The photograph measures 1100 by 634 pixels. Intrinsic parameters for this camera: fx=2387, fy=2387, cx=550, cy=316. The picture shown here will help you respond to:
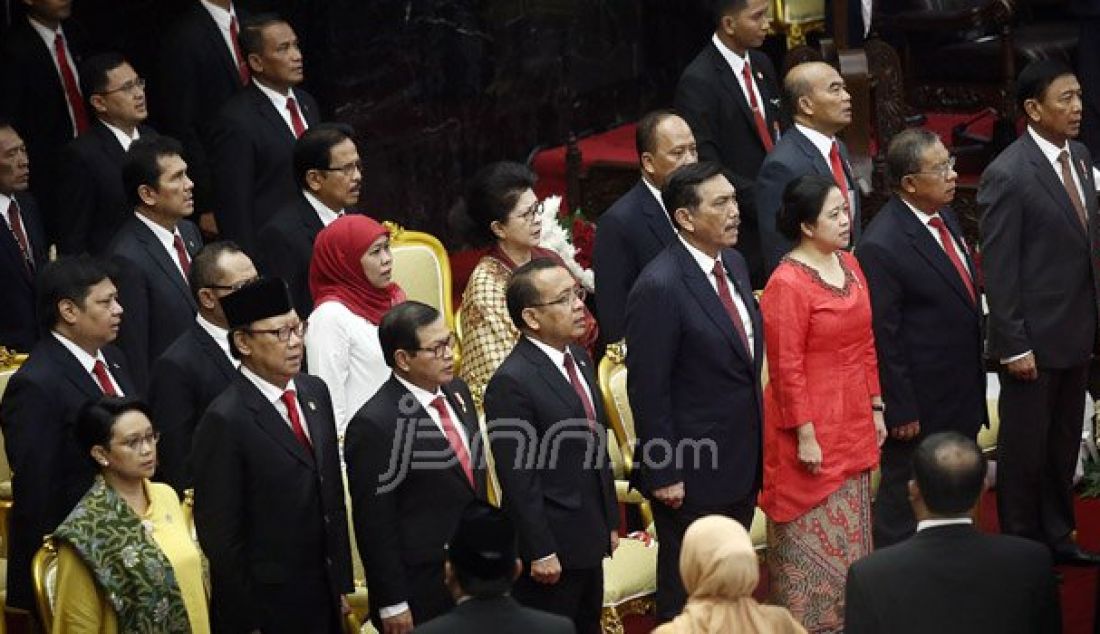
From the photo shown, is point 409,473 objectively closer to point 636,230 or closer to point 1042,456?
point 636,230

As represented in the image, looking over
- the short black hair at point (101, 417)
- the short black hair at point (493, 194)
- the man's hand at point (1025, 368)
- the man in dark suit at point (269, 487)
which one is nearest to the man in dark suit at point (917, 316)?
the man's hand at point (1025, 368)

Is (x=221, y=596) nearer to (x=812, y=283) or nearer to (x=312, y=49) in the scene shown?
(x=812, y=283)

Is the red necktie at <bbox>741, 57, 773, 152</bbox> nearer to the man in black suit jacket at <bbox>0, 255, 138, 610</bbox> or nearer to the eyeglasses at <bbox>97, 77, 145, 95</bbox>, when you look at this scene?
the eyeglasses at <bbox>97, 77, 145, 95</bbox>

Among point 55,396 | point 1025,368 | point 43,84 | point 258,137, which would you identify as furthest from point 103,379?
point 1025,368

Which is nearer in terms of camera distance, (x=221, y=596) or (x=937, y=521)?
(x=937, y=521)

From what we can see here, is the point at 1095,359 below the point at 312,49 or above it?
below

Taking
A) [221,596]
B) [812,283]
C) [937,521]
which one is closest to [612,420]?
[812,283]

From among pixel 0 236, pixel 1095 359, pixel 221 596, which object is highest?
pixel 0 236

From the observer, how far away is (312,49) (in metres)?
10.5

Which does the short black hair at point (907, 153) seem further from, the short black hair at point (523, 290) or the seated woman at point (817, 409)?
the short black hair at point (523, 290)

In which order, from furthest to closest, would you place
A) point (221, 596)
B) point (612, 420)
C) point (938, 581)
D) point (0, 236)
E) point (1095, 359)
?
point (1095, 359), point (0, 236), point (612, 420), point (221, 596), point (938, 581)

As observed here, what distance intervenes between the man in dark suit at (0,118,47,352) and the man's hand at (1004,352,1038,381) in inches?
138

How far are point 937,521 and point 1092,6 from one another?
523 cm

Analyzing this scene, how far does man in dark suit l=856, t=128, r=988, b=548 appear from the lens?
25.5 ft
